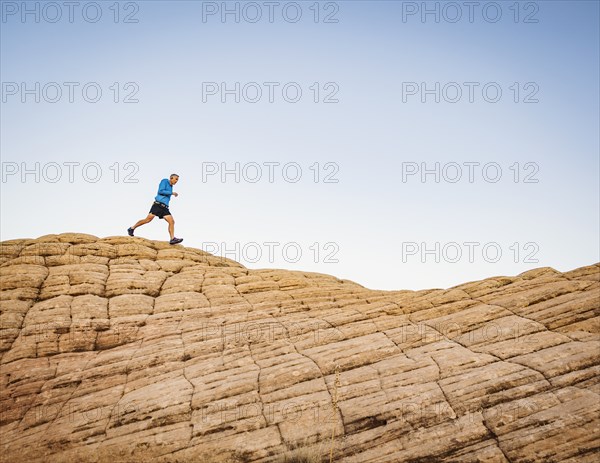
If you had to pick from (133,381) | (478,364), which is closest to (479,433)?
(478,364)

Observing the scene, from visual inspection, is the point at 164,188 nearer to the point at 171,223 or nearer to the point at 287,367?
the point at 171,223

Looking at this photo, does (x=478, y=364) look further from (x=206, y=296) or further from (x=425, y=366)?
(x=206, y=296)

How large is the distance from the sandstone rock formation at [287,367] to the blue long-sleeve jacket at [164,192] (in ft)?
15.4

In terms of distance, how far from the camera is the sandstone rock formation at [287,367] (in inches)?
487

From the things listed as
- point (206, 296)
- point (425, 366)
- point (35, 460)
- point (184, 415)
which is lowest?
point (35, 460)

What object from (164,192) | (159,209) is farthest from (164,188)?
(159,209)

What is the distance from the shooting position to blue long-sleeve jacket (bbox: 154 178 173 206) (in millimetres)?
25484

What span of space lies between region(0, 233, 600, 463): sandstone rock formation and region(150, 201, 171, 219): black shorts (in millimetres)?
4128

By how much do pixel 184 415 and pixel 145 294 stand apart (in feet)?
28.1

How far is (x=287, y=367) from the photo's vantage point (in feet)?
50.9

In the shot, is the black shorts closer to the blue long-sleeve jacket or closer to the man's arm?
the blue long-sleeve jacket

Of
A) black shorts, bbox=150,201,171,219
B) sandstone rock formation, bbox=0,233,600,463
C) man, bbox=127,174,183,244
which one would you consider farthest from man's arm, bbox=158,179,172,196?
sandstone rock formation, bbox=0,233,600,463

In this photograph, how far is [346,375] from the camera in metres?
14.9

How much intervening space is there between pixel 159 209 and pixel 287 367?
545 inches
